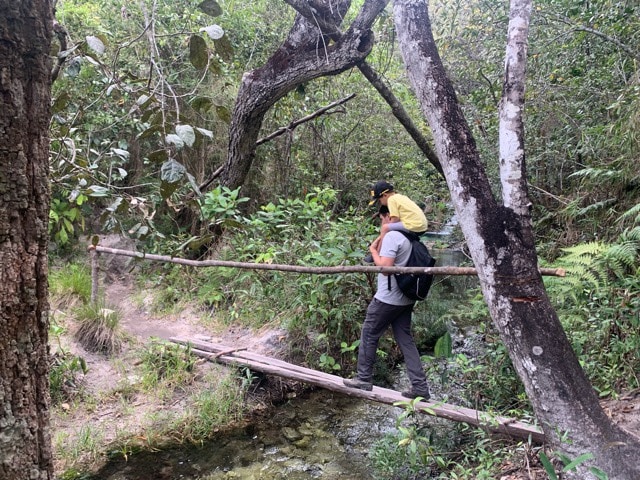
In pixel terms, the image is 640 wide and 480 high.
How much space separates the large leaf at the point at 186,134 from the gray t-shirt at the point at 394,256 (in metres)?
2.94

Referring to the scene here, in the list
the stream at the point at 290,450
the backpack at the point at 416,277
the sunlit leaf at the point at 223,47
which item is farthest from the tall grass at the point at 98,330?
the sunlit leaf at the point at 223,47

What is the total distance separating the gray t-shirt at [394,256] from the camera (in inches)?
164

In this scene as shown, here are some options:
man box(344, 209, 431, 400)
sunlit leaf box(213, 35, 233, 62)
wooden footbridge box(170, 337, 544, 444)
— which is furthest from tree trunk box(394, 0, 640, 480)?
sunlit leaf box(213, 35, 233, 62)

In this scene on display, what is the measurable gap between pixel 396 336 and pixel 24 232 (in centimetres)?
363

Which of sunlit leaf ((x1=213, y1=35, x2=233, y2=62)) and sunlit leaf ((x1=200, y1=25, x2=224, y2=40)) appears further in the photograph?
sunlit leaf ((x1=213, y1=35, x2=233, y2=62))

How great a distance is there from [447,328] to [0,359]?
6.46 metres

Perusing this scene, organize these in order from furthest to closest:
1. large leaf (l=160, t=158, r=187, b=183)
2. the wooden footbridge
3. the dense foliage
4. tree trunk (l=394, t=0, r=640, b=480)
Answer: the wooden footbridge
the dense foliage
tree trunk (l=394, t=0, r=640, b=480)
large leaf (l=160, t=158, r=187, b=183)

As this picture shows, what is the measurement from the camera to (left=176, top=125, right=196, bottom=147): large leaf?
1.38m

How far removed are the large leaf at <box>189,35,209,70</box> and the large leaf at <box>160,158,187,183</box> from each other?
0.43m

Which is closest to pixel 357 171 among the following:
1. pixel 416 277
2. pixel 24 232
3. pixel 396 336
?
pixel 396 336

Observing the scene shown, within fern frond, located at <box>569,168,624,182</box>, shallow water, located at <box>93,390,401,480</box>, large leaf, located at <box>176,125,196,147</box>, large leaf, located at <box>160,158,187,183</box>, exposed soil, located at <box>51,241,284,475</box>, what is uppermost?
fern frond, located at <box>569,168,624,182</box>

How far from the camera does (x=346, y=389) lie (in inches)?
177

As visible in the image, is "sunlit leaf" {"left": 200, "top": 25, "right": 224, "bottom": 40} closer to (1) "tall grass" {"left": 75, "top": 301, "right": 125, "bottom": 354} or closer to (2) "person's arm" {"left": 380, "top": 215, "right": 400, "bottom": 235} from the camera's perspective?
(2) "person's arm" {"left": 380, "top": 215, "right": 400, "bottom": 235}

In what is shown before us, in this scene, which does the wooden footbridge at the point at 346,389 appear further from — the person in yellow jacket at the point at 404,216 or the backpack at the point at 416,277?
the person in yellow jacket at the point at 404,216
